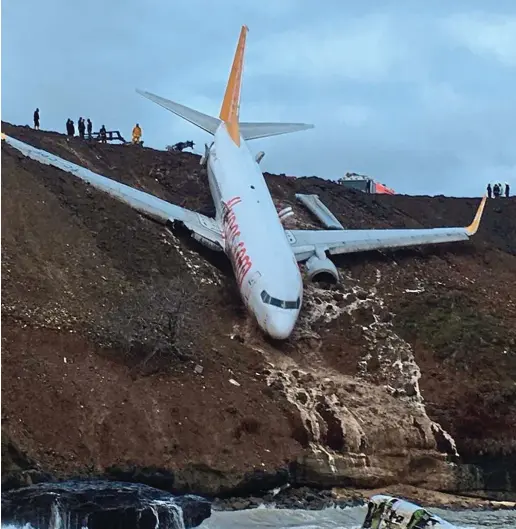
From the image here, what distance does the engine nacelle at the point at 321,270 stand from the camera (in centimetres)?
4306

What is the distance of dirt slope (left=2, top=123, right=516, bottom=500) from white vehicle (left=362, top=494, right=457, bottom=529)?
402 cm

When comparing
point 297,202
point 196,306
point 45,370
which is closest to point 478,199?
point 297,202

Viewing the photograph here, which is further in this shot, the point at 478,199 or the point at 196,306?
the point at 478,199

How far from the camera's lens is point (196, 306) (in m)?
39.6

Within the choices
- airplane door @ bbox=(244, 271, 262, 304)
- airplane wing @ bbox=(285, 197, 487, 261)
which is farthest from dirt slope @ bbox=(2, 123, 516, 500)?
airplane door @ bbox=(244, 271, 262, 304)

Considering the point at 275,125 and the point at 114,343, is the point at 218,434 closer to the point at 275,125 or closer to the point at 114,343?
the point at 114,343

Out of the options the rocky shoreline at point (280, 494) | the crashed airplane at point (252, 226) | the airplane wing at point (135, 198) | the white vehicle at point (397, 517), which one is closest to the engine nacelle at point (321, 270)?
the crashed airplane at point (252, 226)

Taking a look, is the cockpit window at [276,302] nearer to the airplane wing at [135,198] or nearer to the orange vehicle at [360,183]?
the airplane wing at [135,198]

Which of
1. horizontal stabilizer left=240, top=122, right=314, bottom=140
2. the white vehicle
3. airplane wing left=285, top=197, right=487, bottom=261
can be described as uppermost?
horizontal stabilizer left=240, top=122, right=314, bottom=140

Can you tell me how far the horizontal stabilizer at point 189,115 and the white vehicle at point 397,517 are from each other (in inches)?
1098

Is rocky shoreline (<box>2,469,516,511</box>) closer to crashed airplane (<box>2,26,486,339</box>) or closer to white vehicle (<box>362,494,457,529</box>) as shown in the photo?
white vehicle (<box>362,494,457,529</box>)

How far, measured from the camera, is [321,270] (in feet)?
141

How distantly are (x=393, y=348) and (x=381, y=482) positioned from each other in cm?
855

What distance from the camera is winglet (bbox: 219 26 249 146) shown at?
49.1m
